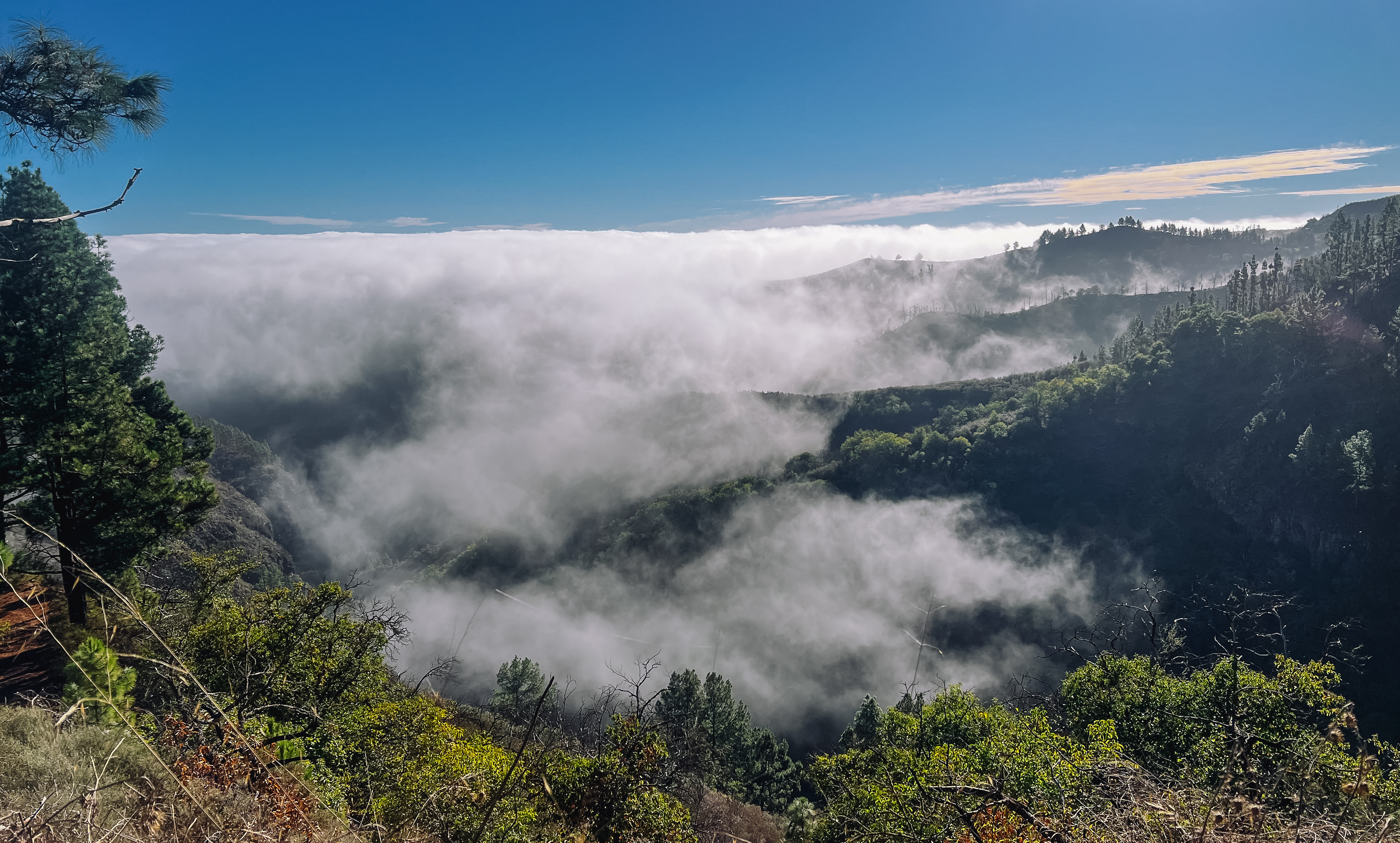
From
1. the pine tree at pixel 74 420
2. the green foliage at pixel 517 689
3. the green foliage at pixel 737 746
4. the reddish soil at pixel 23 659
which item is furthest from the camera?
the green foliage at pixel 737 746

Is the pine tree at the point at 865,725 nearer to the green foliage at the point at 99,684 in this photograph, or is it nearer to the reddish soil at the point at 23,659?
the reddish soil at the point at 23,659

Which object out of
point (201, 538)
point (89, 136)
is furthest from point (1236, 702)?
point (201, 538)

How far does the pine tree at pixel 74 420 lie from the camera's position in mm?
18797

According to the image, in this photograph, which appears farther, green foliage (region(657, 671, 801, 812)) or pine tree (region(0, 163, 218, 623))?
green foliage (region(657, 671, 801, 812))

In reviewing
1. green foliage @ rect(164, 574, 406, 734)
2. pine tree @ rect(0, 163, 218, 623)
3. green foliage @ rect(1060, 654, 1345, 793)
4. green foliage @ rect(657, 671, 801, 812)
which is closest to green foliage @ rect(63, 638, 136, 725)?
green foliage @ rect(164, 574, 406, 734)

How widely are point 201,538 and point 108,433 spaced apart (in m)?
90.3

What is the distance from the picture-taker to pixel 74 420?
19.1m

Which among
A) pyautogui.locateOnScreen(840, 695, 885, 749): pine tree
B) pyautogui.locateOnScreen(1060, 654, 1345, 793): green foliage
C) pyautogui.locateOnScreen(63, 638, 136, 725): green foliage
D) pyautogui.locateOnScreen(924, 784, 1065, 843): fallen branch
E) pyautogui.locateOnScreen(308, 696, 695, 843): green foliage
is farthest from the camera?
pyautogui.locateOnScreen(840, 695, 885, 749): pine tree

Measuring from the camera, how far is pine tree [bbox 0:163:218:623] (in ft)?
61.7

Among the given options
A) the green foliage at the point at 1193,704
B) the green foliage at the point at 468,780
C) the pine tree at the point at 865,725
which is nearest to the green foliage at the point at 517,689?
the green foliage at the point at 468,780

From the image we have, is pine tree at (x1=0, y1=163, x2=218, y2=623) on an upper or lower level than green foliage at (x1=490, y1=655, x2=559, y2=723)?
upper

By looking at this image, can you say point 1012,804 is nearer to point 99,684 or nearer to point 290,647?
point 99,684

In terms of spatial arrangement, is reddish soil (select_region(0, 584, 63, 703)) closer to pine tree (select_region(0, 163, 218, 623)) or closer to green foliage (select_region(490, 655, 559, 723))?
pine tree (select_region(0, 163, 218, 623))

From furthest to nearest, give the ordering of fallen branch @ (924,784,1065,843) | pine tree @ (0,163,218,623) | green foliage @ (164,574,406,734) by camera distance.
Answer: pine tree @ (0,163,218,623) < green foliage @ (164,574,406,734) < fallen branch @ (924,784,1065,843)
